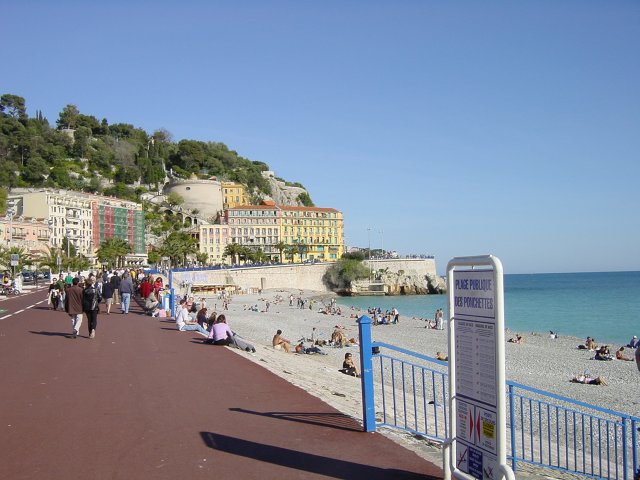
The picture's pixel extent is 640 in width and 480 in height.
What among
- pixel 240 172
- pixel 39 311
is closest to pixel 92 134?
pixel 240 172

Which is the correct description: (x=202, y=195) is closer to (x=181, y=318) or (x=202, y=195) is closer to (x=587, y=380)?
(x=181, y=318)

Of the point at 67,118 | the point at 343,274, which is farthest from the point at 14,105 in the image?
the point at 343,274

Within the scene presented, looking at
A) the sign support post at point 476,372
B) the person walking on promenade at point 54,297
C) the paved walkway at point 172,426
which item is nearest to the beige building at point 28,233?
the person walking on promenade at point 54,297

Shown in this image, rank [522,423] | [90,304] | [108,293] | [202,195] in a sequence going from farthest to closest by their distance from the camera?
[202,195], [108,293], [90,304], [522,423]

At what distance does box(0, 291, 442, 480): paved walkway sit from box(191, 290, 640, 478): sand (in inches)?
23.7

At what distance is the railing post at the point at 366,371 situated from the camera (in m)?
6.54

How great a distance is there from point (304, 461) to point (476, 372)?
2095mm

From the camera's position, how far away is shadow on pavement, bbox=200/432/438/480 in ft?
17.8

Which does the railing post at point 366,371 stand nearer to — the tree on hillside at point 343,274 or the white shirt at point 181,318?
the white shirt at point 181,318

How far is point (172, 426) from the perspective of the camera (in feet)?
23.1

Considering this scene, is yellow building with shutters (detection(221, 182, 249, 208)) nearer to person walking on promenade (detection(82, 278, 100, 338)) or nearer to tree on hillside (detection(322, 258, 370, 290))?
tree on hillside (detection(322, 258, 370, 290))

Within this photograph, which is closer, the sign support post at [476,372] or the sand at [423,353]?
the sign support post at [476,372]

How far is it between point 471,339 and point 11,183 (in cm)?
13122

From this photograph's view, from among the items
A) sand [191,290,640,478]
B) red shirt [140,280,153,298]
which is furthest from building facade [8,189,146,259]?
red shirt [140,280,153,298]
